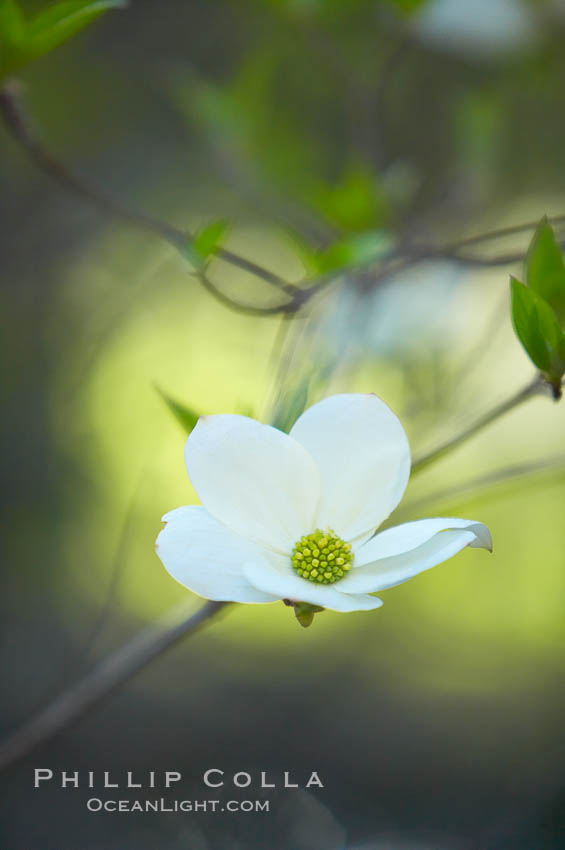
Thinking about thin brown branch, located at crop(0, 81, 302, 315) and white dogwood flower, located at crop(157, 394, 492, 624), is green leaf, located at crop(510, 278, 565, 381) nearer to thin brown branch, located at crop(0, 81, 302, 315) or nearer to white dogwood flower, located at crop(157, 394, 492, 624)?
white dogwood flower, located at crop(157, 394, 492, 624)

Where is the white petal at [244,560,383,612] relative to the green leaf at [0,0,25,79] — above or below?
below

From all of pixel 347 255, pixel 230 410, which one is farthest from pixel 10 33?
pixel 230 410

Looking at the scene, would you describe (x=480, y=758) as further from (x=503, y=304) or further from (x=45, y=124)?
(x=45, y=124)

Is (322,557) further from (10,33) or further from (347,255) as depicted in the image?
(10,33)

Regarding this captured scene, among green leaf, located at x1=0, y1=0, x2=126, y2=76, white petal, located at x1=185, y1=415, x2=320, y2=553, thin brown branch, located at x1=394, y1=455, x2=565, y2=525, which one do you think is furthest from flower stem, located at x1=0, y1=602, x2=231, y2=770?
green leaf, located at x1=0, y1=0, x2=126, y2=76

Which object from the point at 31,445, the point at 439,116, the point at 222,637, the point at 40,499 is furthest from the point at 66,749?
the point at 439,116

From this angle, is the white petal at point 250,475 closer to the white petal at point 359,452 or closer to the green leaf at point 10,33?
the white petal at point 359,452

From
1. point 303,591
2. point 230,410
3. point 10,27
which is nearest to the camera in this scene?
point 303,591
